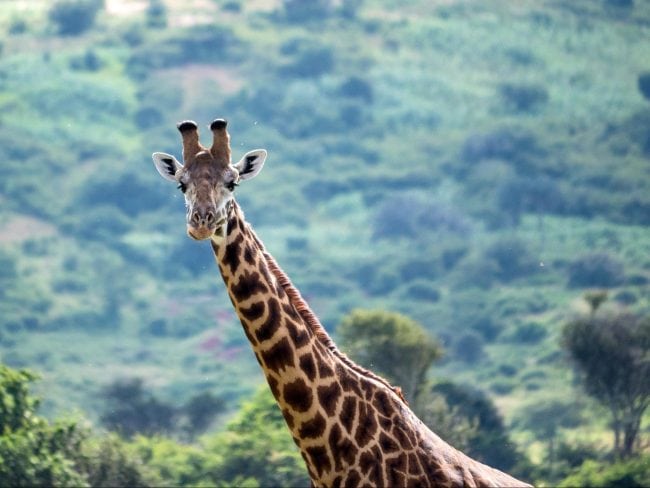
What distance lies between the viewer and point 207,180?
9.95m

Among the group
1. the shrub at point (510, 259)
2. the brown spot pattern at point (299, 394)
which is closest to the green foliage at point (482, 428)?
the brown spot pattern at point (299, 394)

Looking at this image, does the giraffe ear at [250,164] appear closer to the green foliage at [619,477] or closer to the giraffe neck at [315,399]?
the giraffe neck at [315,399]

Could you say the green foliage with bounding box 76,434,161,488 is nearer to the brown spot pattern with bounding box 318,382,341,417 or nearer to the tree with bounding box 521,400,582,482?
the brown spot pattern with bounding box 318,382,341,417

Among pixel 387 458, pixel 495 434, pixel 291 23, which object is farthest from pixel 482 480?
pixel 291 23

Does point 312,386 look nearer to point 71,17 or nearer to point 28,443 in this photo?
point 28,443

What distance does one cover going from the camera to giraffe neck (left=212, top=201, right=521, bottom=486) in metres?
10.3

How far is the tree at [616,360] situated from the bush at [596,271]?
3690cm

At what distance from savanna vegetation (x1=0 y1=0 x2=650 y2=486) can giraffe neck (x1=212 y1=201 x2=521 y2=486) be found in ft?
65.7

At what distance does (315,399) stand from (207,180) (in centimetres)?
154

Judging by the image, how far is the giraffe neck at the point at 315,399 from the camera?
1034cm

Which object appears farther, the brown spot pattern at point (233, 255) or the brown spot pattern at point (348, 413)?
the brown spot pattern at point (348, 413)

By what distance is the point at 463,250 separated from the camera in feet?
299

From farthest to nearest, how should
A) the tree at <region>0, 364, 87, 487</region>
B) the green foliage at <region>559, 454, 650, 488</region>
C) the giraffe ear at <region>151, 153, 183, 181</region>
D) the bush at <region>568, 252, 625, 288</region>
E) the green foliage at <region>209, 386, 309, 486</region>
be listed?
1. the bush at <region>568, 252, 625, 288</region>
2. the green foliage at <region>209, 386, 309, 486</region>
3. the green foliage at <region>559, 454, 650, 488</region>
4. the tree at <region>0, 364, 87, 487</region>
5. the giraffe ear at <region>151, 153, 183, 181</region>

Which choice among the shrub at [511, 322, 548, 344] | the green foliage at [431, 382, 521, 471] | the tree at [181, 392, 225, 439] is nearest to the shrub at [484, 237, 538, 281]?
the shrub at [511, 322, 548, 344]
